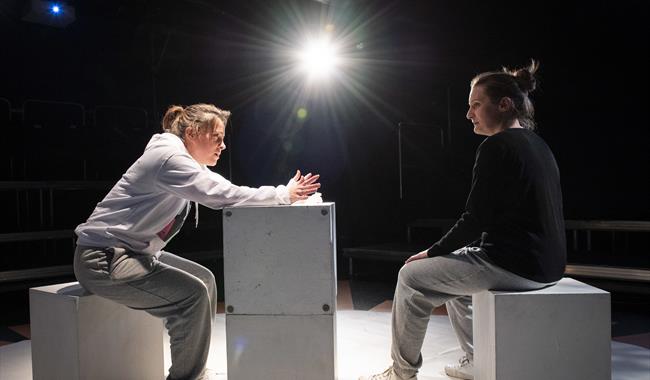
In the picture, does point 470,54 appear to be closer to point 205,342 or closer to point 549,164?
point 549,164

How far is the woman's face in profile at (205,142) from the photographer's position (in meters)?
2.05

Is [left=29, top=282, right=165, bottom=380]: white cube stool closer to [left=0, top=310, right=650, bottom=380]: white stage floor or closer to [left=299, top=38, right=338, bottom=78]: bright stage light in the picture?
[left=0, top=310, right=650, bottom=380]: white stage floor

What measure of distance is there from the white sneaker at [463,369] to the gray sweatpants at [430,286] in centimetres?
31

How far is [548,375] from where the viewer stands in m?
1.62

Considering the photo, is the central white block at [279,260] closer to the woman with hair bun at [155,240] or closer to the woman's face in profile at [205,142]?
the woman with hair bun at [155,240]

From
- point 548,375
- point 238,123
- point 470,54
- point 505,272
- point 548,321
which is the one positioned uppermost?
point 470,54

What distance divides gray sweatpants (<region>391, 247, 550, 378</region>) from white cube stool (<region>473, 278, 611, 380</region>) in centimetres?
10

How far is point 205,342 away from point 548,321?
1.16 metres

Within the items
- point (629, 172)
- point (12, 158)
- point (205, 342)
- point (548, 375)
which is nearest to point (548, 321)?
point (548, 375)

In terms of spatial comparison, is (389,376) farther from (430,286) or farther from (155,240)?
(155,240)

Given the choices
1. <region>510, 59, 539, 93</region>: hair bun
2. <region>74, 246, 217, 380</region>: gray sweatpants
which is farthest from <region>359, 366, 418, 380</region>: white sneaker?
<region>510, 59, 539, 93</region>: hair bun

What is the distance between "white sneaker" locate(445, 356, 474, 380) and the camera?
6.89ft

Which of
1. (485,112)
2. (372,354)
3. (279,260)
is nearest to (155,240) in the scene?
(279,260)

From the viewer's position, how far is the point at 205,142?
2.07 meters
